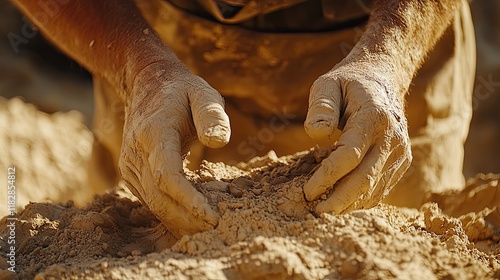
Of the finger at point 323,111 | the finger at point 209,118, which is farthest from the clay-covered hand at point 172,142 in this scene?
the finger at point 323,111

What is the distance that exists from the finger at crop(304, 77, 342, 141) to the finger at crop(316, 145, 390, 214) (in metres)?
0.08

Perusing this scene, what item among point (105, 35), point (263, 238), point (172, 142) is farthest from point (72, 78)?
point (263, 238)

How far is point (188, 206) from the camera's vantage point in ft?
3.95

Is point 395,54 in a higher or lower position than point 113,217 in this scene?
higher

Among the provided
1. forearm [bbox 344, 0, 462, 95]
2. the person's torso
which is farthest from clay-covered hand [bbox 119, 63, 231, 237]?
the person's torso

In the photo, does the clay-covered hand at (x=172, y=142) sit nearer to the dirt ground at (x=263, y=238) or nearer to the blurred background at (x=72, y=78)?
the dirt ground at (x=263, y=238)

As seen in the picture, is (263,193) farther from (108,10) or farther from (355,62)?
(108,10)

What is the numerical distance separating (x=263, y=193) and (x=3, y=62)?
3.19 metres

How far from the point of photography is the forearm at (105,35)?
5.56 ft

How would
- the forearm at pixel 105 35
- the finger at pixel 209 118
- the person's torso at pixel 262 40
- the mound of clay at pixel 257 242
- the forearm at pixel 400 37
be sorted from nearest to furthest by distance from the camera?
the mound of clay at pixel 257 242 → the finger at pixel 209 118 → the forearm at pixel 400 37 → the forearm at pixel 105 35 → the person's torso at pixel 262 40

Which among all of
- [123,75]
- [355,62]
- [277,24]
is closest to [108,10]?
[123,75]

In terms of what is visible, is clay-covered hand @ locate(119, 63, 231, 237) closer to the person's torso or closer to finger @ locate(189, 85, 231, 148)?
finger @ locate(189, 85, 231, 148)

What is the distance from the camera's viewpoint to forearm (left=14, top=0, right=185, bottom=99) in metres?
1.70

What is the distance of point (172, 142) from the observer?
1262 mm
